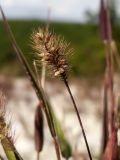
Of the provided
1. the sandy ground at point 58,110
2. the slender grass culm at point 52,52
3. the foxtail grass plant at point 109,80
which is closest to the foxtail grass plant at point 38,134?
the foxtail grass plant at point 109,80

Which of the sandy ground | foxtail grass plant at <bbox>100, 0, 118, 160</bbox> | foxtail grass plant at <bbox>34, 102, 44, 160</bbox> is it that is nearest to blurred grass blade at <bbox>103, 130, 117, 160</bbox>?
foxtail grass plant at <bbox>100, 0, 118, 160</bbox>

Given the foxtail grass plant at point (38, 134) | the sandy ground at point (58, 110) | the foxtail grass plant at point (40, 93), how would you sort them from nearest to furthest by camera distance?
the foxtail grass plant at point (40, 93) → the foxtail grass plant at point (38, 134) → the sandy ground at point (58, 110)

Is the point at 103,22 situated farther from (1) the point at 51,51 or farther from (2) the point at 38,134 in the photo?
(1) the point at 51,51

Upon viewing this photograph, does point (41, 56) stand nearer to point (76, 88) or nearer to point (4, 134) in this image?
point (4, 134)

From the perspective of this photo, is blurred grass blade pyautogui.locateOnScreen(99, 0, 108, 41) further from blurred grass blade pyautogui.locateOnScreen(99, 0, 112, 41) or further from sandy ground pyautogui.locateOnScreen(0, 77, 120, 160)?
sandy ground pyautogui.locateOnScreen(0, 77, 120, 160)

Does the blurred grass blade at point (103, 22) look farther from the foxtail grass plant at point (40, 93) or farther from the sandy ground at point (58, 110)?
the sandy ground at point (58, 110)

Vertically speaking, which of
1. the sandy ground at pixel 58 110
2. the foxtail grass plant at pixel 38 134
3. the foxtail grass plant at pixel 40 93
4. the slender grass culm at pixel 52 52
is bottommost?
the sandy ground at pixel 58 110

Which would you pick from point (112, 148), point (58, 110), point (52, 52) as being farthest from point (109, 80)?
point (58, 110)

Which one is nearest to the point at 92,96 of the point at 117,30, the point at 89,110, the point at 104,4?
the point at 89,110

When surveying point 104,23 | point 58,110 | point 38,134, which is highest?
point 104,23
